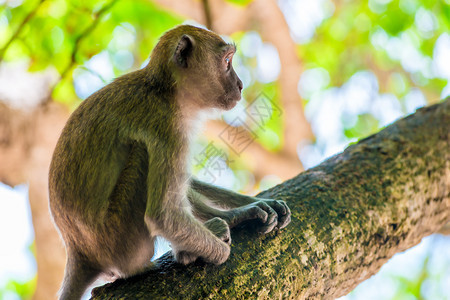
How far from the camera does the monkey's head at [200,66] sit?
333 cm

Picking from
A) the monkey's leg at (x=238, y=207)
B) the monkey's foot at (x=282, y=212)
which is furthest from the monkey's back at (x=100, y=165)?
the monkey's foot at (x=282, y=212)

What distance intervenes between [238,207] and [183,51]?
4.06 feet

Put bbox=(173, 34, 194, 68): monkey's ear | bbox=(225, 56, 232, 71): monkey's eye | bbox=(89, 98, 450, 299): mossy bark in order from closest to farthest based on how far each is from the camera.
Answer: bbox=(89, 98, 450, 299): mossy bark
bbox=(173, 34, 194, 68): monkey's ear
bbox=(225, 56, 232, 71): monkey's eye

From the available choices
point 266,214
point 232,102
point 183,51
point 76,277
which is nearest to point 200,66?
point 183,51

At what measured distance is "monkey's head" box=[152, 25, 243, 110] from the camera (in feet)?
10.9

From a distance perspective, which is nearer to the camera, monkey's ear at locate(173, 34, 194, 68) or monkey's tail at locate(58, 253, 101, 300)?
monkey's tail at locate(58, 253, 101, 300)

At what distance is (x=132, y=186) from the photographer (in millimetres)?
2922

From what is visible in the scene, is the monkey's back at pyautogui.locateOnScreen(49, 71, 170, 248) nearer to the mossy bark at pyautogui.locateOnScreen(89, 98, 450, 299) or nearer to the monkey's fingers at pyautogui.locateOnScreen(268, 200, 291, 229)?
the mossy bark at pyautogui.locateOnScreen(89, 98, 450, 299)

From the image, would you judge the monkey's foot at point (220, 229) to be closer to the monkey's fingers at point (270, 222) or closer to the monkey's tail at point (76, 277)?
the monkey's fingers at point (270, 222)

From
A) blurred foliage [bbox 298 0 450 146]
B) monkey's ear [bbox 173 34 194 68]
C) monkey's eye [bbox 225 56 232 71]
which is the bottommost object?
blurred foliage [bbox 298 0 450 146]

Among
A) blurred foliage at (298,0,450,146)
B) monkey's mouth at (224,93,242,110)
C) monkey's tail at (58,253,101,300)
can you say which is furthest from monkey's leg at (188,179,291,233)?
blurred foliage at (298,0,450,146)

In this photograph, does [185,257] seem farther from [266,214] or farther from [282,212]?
[282,212]

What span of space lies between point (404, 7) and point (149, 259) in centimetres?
535

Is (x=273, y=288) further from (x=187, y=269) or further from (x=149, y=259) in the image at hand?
(x=149, y=259)
